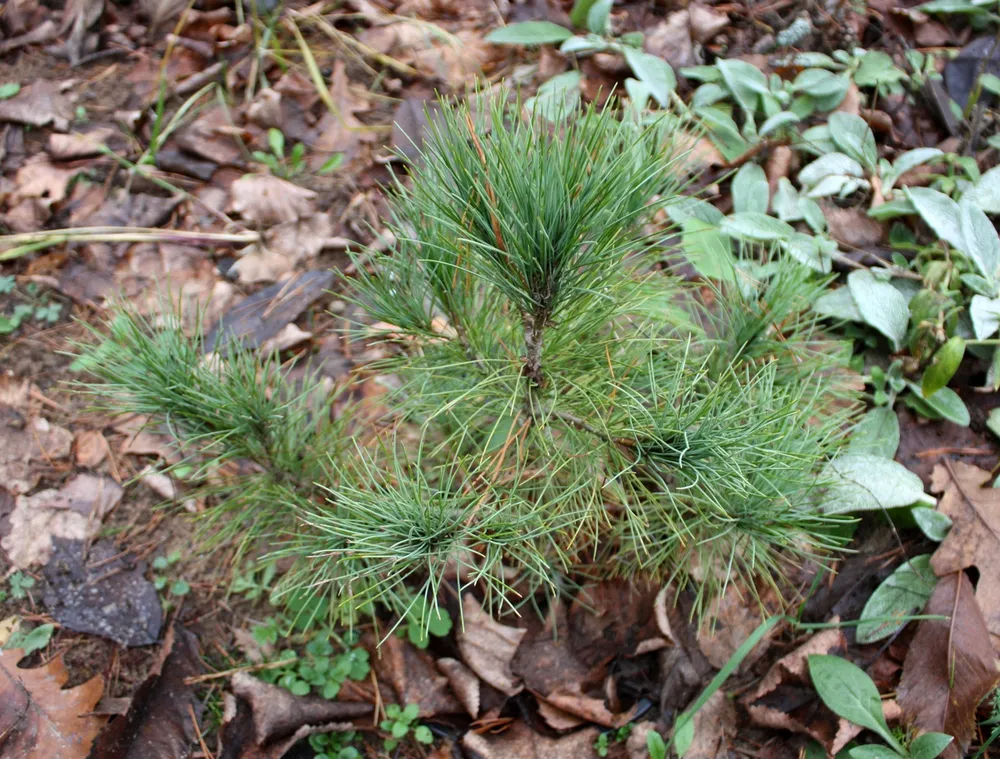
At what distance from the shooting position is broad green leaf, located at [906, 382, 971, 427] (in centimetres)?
172

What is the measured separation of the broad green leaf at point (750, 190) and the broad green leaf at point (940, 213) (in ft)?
1.18

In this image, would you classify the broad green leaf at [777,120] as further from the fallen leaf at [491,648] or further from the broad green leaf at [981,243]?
the fallen leaf at [491,648]

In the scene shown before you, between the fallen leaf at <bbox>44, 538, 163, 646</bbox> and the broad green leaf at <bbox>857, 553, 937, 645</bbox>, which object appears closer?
the broad green leaf at <bbox>857, 553, 937, 645</bbox>

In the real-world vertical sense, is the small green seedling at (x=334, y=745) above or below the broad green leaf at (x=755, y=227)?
below

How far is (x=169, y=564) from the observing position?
1.82m

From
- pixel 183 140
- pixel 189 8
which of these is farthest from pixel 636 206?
pixel 189 8

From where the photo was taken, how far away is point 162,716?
1.61 meters

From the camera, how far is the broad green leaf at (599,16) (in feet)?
7.55

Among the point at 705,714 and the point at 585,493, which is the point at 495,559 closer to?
the point at 585,493

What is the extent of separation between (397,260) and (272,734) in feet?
3.43

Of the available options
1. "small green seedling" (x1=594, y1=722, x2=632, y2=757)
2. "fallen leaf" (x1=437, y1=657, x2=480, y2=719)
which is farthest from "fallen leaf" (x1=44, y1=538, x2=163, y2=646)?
"small green seedling" (x1=594, y1=722, x2=632, y2=757)

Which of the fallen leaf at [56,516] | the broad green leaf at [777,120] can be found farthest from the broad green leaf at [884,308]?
the fallen leaf at [56,516]

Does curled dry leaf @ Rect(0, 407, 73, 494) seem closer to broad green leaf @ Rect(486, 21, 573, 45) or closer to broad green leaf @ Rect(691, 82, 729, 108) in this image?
broad green leaf @ Rect(486, 21, 573, 45)

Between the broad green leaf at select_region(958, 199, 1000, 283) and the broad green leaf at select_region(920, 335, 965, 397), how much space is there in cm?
26
